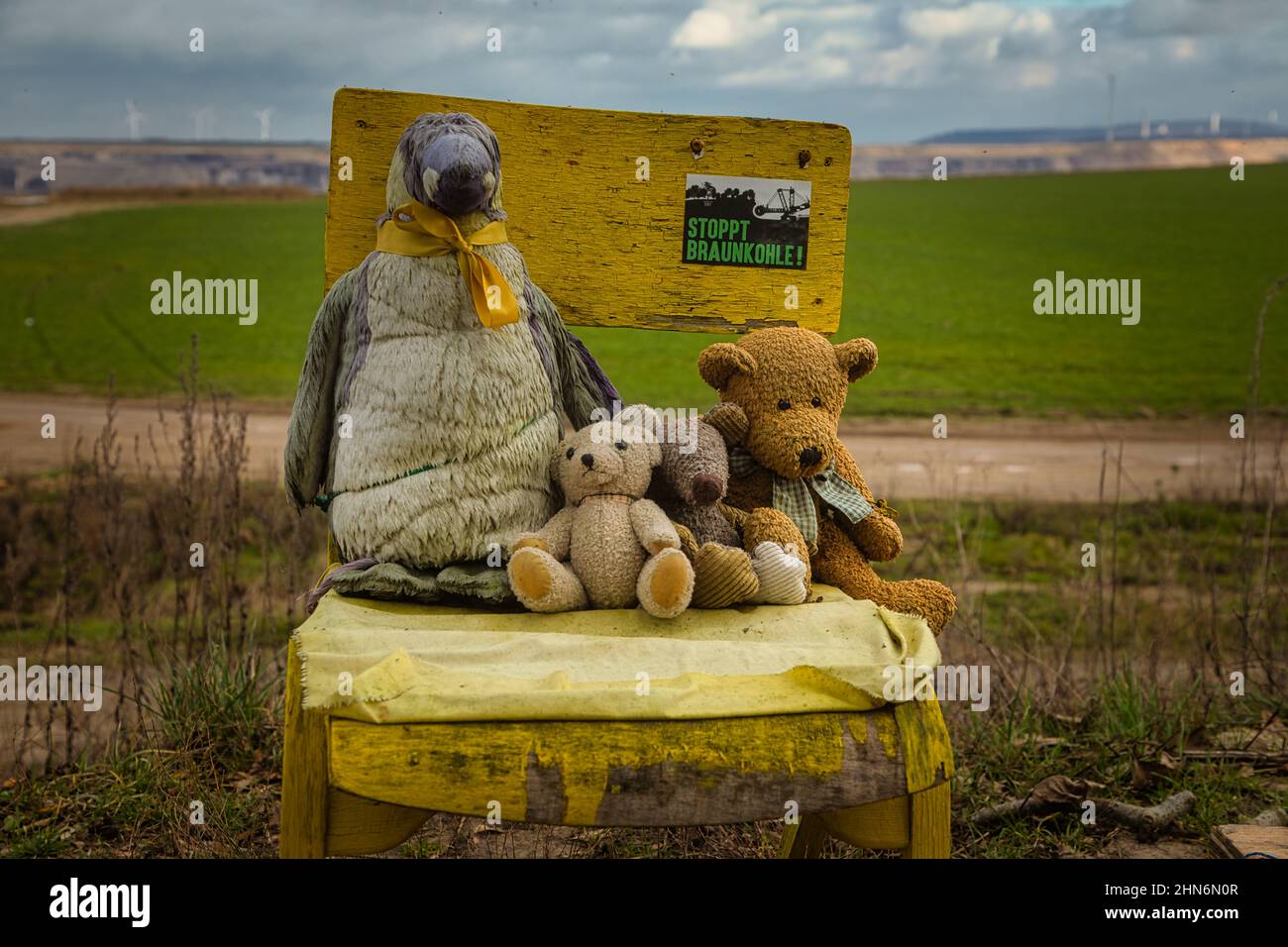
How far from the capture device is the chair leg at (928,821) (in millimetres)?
2098

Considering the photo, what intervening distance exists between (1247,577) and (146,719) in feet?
11.2

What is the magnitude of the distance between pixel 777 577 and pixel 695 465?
0.29 m

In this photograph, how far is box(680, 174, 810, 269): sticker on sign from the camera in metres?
3.07

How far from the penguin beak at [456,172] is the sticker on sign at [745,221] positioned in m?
0.73

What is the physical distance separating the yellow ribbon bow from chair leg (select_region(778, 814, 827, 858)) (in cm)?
134

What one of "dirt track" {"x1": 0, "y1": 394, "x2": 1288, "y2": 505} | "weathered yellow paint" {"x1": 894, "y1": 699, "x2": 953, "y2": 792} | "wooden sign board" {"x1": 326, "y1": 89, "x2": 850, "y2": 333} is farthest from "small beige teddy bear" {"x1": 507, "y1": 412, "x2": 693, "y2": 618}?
"dirt track" {"x1": 0, "y1": 394, "x2": 1288, "y2": 505}

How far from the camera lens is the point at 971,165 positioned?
59.1 meters

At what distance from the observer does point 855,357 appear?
2.73m

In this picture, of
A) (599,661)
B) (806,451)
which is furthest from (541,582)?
(806,451)

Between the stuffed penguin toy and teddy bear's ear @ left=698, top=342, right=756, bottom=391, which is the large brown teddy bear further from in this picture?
the stuffed penguin toy

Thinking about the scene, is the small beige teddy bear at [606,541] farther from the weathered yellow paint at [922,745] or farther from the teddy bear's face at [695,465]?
the weathered yellow paint at [922,745]

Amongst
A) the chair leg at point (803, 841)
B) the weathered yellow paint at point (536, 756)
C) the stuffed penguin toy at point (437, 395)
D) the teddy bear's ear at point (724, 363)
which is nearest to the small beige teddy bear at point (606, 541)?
the stuffed penguin toy at point (437, 395)

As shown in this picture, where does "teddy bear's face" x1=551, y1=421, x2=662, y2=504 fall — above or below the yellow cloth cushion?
above
